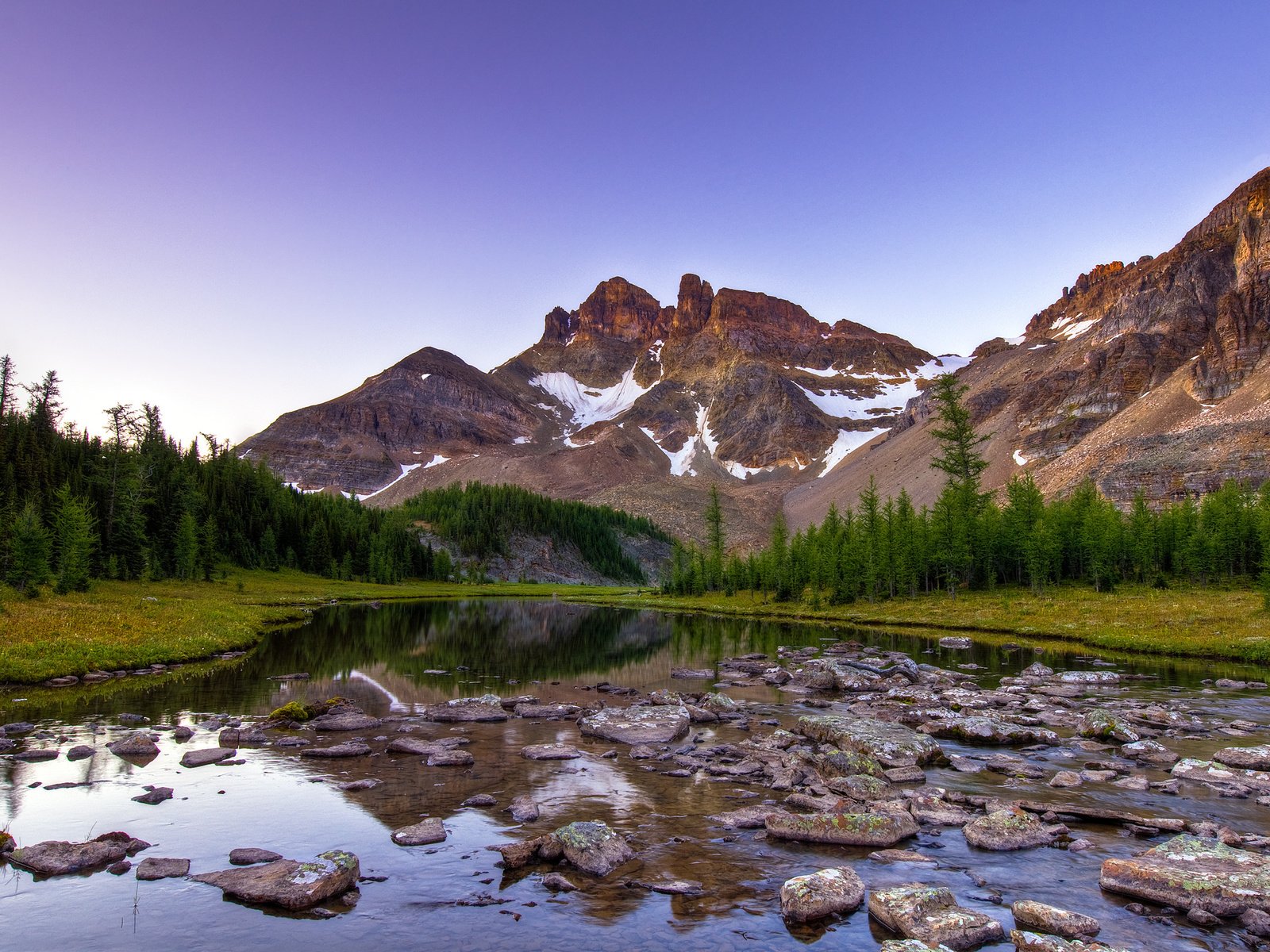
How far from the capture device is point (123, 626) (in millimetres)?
42156

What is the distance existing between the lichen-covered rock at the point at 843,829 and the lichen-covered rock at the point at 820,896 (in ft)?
8.46

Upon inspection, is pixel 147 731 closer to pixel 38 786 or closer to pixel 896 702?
pixel 38 786

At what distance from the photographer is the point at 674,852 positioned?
14617 millimetres

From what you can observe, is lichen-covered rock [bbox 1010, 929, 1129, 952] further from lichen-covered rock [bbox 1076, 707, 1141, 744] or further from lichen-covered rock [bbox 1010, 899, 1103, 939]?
lichen-covered rock [bbox 1076, 707, 1141, 744]

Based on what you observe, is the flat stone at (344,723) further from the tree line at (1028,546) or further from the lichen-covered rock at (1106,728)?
the tree line at (1028,546)

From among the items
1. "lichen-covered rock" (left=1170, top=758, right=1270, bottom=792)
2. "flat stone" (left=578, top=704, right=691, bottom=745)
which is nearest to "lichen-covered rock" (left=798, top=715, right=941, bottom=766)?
"flat stone" (left=578, top=704, right=691, bottom=745)

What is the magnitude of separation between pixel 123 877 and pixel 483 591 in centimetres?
13813

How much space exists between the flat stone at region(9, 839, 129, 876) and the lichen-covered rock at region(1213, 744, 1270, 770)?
98.0 feet

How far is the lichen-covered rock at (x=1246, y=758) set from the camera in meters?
20.8

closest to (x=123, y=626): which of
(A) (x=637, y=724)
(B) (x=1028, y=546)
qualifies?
(A) (x=637, y=724)

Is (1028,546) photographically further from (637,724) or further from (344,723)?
(344,723)

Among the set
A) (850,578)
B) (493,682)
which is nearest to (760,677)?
(493,682)

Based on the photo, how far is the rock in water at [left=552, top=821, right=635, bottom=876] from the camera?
45.0ft

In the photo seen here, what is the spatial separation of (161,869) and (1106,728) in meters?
29.1
